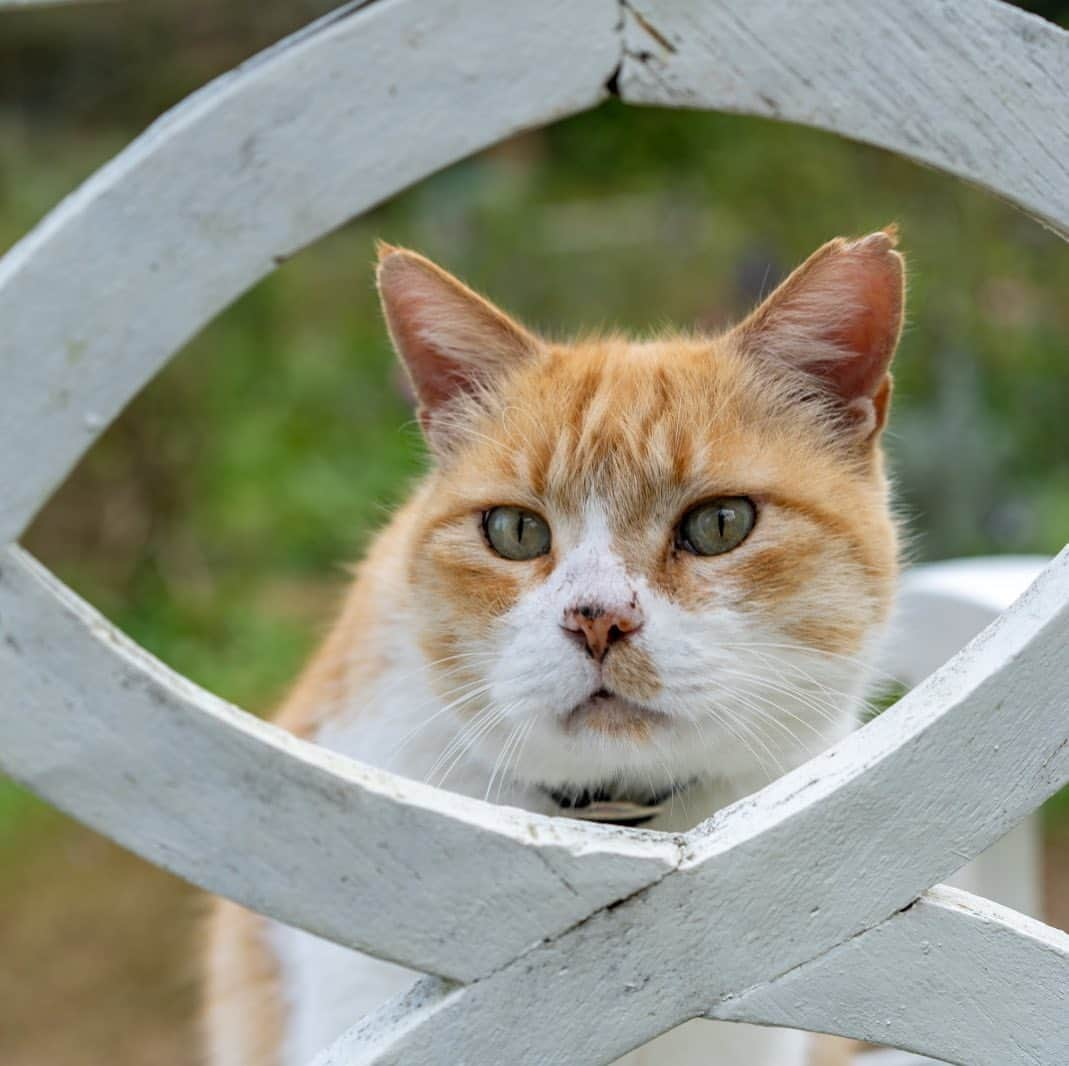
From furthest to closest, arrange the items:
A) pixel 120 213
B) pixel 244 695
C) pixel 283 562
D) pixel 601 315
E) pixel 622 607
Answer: pixel 601 315
pixel 283 562
pixel 244 695
pixel 622 607
pixel 120 213

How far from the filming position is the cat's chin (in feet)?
4.32

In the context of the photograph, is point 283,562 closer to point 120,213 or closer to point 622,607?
point 622,607

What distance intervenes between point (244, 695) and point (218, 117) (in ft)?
12.5

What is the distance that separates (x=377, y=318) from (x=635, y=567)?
6.41 m

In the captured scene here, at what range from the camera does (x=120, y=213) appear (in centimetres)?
71

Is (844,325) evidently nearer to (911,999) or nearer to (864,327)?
(864,327)

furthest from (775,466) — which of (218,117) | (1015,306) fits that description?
(1015,306)

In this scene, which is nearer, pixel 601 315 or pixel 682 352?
pixel 682 352

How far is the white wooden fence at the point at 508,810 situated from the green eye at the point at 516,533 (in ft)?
2.01

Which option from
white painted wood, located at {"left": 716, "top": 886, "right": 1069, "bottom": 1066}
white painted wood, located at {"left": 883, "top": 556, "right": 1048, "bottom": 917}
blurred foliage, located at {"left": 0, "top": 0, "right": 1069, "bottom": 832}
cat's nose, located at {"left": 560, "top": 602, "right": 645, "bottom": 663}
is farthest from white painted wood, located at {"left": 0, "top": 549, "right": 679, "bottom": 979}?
blurred foliage, located at {"left": 0, "top": 0, "right": 1069, "bottom": 832}

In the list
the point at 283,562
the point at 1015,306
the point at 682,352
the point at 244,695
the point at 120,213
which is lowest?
the point at 120,213

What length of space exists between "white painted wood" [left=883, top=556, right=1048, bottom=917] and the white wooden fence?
0.98 m

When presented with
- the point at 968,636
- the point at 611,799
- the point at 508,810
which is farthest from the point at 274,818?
the point at 968,636

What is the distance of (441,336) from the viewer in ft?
5.09
